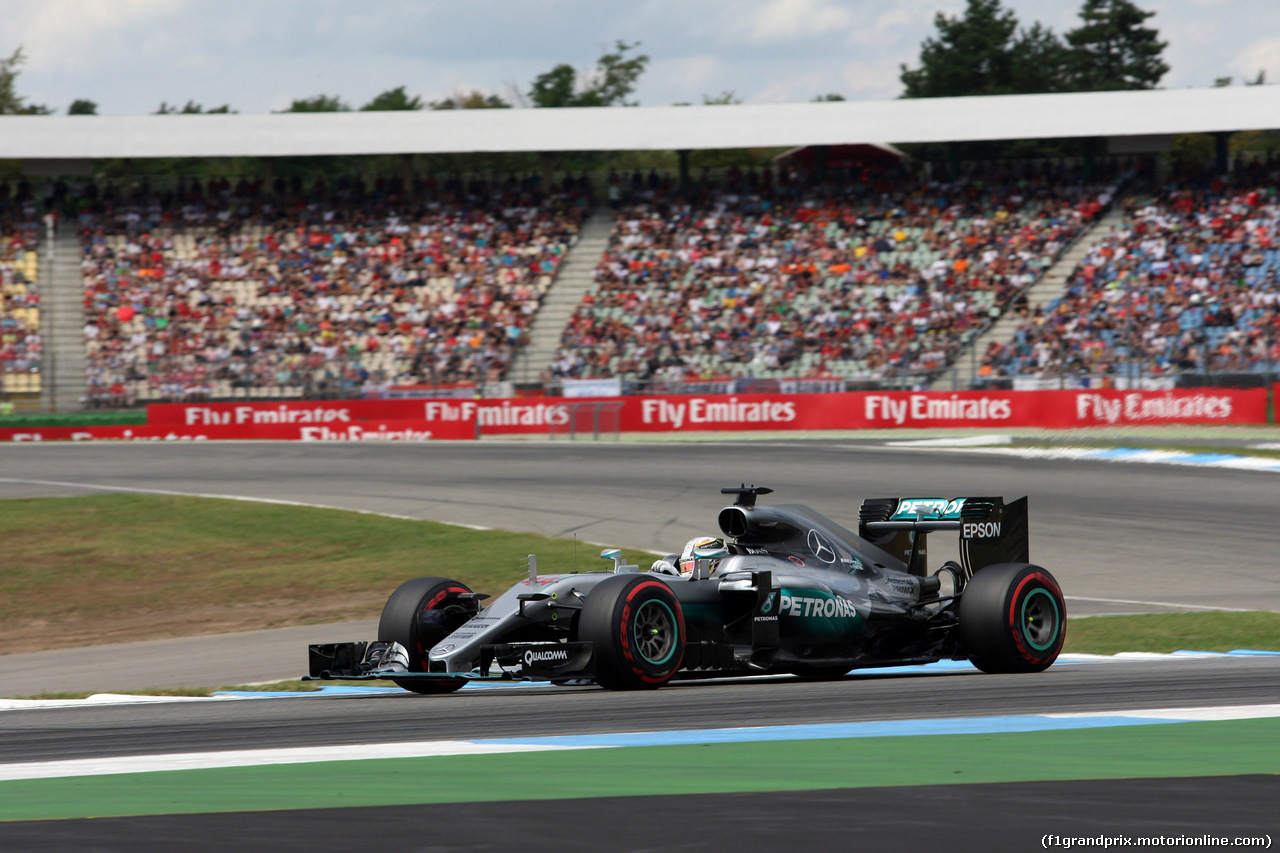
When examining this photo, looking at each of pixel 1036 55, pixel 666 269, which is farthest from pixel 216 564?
pixel 1036 55

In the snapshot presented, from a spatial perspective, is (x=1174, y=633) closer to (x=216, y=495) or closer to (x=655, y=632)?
(x=655, y=632)

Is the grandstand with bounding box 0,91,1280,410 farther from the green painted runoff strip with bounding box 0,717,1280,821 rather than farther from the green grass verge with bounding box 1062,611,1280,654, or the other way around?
the green painted runoff strip with bounding box 0,717,1280,821

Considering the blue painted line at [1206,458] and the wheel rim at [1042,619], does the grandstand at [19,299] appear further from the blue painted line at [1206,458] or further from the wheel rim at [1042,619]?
the wheel rim at [1042,619]

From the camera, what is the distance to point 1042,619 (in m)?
9.52

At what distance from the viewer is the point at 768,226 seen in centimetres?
4259

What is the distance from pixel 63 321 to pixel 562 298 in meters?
14.2

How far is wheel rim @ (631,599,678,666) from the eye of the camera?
8414mm

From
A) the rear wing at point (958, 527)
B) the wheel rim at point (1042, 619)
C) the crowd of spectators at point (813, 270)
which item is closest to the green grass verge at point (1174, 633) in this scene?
the rear wing at point (958, 527)

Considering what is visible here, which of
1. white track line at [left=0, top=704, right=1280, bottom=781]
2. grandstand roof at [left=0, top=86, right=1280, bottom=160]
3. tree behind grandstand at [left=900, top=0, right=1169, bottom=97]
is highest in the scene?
tree behind grandstand at [left=900, top=0, right=1169, bottom=97]

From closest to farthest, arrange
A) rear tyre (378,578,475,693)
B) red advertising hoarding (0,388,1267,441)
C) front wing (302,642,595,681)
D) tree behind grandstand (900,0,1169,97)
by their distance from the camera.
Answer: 1. front wing (302,642,595,681)
2. rear tyre (378,578,475,693)
3. red advertising hoarding (0,388,1267,441)
4. tree behind grandstand (900,0,1169,97)

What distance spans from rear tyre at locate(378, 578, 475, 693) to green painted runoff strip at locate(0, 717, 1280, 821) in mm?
2702

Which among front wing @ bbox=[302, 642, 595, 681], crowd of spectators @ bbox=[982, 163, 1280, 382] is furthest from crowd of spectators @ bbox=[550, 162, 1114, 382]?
front wing @ bbox=[302, 642, 595, 681]

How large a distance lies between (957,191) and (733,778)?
39.3m

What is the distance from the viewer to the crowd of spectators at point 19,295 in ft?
126
